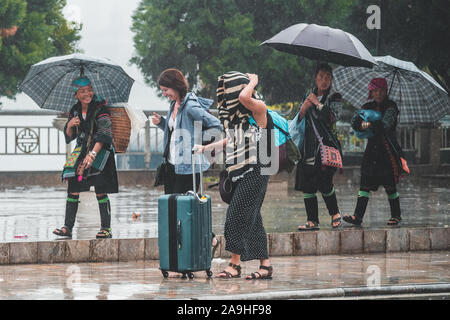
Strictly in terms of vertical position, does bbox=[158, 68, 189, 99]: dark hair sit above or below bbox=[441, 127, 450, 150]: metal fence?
below

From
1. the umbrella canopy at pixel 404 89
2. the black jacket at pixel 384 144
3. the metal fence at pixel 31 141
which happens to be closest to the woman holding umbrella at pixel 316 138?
the black jacket at pixel 384 144

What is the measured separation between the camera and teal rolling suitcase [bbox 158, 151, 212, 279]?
812 cm

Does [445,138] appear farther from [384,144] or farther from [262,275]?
[262,275]

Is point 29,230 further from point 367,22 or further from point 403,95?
point 367,22

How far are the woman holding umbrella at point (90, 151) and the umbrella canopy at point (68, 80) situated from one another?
1.42ft

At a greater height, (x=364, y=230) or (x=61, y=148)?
(x=61, y=148)

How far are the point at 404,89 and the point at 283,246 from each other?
2.91m

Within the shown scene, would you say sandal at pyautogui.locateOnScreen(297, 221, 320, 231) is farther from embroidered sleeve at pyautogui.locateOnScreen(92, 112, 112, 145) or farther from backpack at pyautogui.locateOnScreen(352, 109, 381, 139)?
embroidered sleeve at pyautogui.locateOnScreen(92, 112, 112, 145)

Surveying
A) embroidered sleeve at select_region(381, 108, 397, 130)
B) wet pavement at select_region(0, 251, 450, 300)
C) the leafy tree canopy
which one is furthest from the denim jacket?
the leafy tree canopy

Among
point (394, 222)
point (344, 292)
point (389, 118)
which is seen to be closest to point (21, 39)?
point (389, 118)

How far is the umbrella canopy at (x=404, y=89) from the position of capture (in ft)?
37.6
